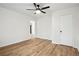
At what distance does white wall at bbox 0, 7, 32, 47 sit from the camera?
1.69 metres

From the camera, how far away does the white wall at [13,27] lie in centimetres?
169

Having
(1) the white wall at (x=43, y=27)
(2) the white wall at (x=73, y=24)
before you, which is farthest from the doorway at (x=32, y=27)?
(2) the white wall at (x=73, y=24)

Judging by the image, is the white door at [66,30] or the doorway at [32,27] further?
the white door at [66,30]

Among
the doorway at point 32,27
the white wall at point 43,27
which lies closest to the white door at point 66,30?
the white wall at point 43,27

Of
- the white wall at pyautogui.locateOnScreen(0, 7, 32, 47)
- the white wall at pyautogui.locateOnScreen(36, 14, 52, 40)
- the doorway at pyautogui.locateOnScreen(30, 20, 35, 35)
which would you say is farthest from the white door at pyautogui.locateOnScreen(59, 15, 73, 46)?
the white wall at pyautogui.locateOnScreen(0, 7, 32, 47)

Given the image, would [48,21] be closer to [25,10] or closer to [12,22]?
[25,10]

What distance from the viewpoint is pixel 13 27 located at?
186 centimetres

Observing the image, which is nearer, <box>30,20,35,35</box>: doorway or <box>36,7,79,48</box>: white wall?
<box>30,20,35,35</box>: doorway

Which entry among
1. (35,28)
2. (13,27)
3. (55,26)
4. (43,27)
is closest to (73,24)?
(55,26)

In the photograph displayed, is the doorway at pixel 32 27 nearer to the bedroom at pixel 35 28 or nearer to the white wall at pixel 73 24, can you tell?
the bedroom at pixel 35 28

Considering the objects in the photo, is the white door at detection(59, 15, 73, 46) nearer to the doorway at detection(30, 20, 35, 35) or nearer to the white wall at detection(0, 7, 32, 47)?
the doorway at detection(30, 20, 35, 35)

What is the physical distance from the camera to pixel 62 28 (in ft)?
6.21

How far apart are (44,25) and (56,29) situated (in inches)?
19.7

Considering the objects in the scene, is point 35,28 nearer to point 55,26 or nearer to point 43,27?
point 43,27
